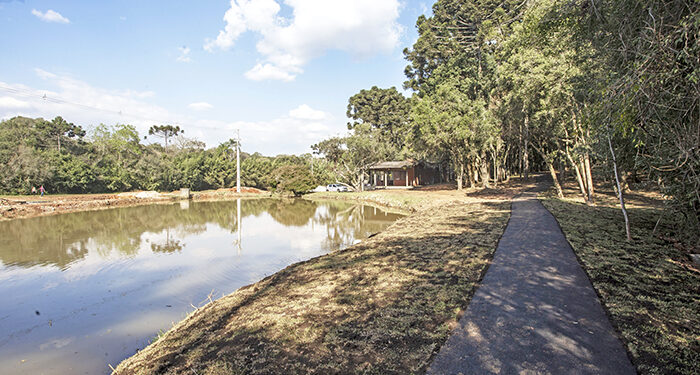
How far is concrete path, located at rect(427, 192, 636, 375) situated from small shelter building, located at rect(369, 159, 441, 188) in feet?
102

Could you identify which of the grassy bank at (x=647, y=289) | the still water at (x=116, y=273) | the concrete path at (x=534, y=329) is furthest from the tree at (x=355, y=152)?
the concrete path at (x=534, y=329)

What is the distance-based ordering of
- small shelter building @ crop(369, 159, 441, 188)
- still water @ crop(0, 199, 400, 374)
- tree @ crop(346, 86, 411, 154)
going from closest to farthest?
still water @ crop(0, 199, 400, 374) < small shelter building @ crop(369, 159, 441, 188) < tree @ crop(346, 86, 411, 154)

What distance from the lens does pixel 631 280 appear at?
455 cm

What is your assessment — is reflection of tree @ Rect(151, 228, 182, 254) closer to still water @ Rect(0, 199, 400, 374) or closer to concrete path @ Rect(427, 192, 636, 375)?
still water @ Rect(0, 199, 400, 374)

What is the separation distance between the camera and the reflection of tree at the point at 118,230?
438 inches

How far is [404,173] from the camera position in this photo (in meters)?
38.3

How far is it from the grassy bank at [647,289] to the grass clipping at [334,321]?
63.0 inches

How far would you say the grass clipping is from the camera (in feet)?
10.3

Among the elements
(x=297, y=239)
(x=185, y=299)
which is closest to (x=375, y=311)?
(x=185, y=299)

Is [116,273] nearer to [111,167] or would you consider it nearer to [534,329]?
[534,329]

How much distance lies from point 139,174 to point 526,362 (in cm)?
4464

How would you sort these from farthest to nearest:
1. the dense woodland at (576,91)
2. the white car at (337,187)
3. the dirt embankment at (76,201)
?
the white car at (337,187)
the dirt embankment at (76,201)
the dense woodland at (576,91)

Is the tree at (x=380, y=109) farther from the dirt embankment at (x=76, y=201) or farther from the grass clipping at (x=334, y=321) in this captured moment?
the grass clipping at (x=334, y=321)

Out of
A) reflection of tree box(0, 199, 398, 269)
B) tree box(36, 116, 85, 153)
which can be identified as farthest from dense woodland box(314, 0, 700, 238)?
tree box(36, 116, 85, 153)
